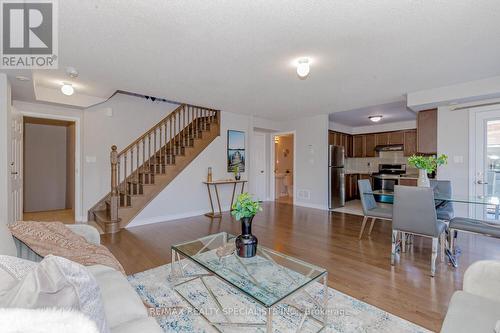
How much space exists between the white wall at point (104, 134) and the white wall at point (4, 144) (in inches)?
59.2

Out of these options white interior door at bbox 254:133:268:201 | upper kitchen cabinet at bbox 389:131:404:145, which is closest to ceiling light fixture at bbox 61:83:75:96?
white interior door at bbox 254:133:268:201

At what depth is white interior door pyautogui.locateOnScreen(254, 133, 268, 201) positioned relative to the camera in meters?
7.02

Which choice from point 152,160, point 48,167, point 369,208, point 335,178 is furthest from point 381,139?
point 48,167

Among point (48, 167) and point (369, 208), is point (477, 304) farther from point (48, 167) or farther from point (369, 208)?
point (48, 167)

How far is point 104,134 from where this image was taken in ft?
15.4

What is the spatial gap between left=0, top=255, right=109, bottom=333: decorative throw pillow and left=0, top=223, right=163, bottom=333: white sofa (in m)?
0.27

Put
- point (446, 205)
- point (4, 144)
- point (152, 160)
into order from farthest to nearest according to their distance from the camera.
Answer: point (152, 160) < point (446, 205) < point (4, 144)

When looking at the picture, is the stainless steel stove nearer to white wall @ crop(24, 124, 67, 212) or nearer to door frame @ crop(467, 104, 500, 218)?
door frame @ crop(467, 104, 500, 218)

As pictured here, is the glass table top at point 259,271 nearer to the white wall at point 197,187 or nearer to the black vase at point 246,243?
the black vase at point 246,243

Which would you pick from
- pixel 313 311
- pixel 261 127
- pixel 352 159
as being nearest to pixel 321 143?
pixel 261 127

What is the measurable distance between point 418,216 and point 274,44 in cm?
237

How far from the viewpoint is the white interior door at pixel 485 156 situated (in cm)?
377

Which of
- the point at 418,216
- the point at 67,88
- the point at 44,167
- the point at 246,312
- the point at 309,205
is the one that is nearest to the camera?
the point at 246,312

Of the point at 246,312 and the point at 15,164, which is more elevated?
the point at 15,164
